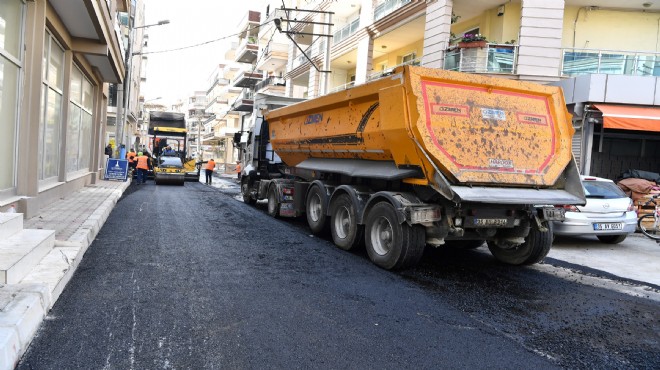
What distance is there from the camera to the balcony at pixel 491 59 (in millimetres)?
15484

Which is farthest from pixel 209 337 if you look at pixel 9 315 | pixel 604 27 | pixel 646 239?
pixel 604 27

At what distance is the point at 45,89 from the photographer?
9.60m

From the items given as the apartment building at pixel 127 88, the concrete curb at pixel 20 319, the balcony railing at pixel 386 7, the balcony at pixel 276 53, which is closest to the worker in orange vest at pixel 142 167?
the apartment building at pixel 127 88

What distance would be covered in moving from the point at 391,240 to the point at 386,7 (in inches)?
635

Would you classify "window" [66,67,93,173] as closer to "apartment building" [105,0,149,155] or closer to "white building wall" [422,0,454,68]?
"apartment building" [105,0,149,155]

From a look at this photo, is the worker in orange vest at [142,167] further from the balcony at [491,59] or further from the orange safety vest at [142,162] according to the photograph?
the balcony at [491,59]

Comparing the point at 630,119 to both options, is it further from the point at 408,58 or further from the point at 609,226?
the point at 408,58

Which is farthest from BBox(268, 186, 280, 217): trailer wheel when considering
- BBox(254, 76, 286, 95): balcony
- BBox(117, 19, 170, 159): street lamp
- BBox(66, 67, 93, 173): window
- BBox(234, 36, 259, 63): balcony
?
BBox(234, 36, 259, 63): balcony

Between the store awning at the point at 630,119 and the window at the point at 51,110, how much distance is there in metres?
13.9

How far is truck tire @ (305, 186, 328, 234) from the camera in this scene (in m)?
8.96

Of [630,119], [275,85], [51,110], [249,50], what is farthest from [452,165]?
[249,50]

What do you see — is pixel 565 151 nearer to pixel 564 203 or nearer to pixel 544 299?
pixel 564 203

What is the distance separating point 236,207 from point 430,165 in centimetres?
877

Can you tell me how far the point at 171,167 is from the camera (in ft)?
75.6
